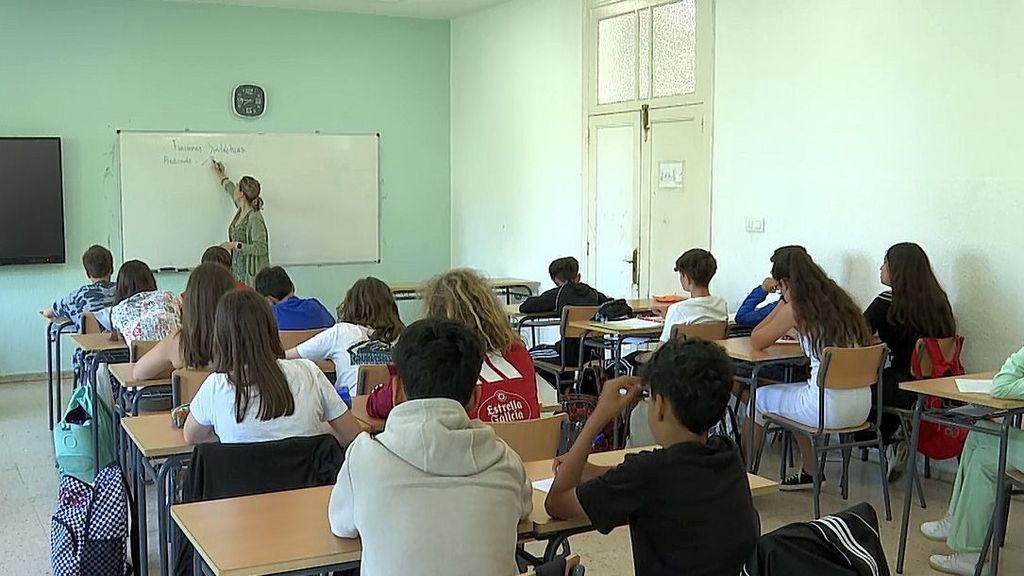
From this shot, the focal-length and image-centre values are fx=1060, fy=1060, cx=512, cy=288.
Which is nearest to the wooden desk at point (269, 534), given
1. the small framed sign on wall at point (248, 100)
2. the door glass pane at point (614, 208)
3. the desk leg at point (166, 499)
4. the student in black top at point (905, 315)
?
the desk leg at point (166, 499)

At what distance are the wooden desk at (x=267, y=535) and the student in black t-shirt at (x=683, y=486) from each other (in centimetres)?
56

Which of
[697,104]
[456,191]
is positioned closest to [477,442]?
[697,104]

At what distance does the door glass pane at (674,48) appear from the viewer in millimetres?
6859

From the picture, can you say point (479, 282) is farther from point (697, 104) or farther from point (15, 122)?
point (15, 122)

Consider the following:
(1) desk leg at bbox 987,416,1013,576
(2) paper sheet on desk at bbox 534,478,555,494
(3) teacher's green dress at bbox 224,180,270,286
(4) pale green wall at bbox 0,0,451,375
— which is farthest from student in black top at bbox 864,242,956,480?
(4) pale green wall at bbox 0,0,451,375

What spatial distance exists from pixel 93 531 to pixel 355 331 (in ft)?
4.46

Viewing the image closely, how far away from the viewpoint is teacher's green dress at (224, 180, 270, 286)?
8.54 m

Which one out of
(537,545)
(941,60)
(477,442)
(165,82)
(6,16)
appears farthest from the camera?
(165,82)

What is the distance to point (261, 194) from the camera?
29.5ft

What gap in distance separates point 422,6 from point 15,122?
334 cm

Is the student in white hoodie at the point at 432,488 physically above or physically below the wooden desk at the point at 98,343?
above

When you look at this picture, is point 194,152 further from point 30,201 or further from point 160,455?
point 160,455

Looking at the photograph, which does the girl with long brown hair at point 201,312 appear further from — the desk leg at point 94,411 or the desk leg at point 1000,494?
the desk leg at point 1000,494

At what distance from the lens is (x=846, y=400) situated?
15.4 ft
